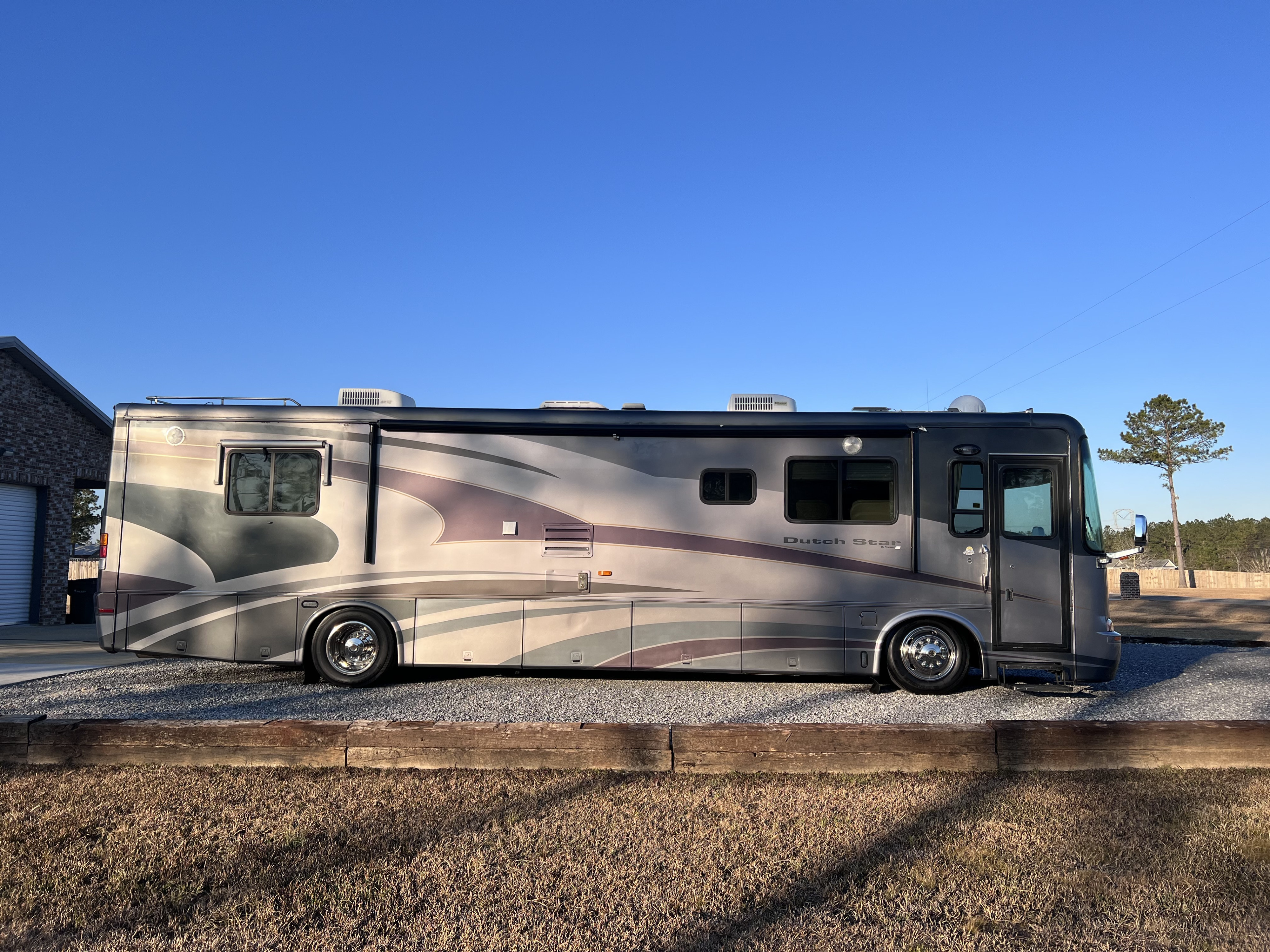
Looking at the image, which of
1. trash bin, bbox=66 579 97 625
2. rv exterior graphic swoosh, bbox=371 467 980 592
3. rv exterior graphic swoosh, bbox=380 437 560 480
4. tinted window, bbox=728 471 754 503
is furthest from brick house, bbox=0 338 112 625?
tinted window, bbox=728 471 754 503

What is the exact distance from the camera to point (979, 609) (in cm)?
810

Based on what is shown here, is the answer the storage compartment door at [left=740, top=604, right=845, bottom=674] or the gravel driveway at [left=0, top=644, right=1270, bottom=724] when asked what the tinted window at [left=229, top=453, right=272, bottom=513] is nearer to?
the gravel driveway at [left=0, top=644, right=1270, bottom=724]

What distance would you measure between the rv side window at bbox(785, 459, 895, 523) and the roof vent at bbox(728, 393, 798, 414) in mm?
791

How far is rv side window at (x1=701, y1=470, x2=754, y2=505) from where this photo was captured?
8.45 m

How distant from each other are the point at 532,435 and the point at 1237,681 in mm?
8182

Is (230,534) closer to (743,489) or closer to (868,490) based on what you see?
(743,489)

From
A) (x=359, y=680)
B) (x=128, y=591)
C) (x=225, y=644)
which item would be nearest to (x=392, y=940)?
(x=359, y=680)

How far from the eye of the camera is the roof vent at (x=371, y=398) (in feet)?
29.3

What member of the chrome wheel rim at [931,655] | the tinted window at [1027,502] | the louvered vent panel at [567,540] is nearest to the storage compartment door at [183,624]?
the louvered vent panel at [567,540]

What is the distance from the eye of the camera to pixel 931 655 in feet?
26.9

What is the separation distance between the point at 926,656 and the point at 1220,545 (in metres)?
89.3

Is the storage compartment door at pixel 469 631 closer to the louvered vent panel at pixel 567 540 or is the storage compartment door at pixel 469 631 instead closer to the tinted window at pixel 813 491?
the louvered vent panel at pixel 567 540

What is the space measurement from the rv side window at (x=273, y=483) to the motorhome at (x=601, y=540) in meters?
0.02

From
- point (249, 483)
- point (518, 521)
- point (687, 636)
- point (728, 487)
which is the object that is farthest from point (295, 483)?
point (728, 487)
